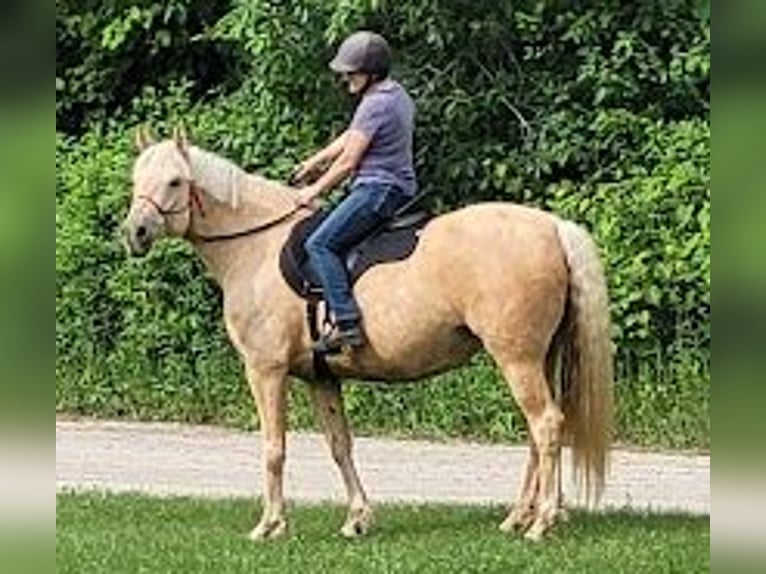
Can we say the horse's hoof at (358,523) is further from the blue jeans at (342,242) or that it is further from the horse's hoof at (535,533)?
the blue jeans at (342,242)

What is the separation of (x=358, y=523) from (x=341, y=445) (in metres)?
0.54

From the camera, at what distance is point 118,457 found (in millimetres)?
12297

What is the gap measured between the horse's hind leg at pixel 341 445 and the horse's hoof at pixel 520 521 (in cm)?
74

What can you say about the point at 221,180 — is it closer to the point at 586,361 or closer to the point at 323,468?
the point at 586,361

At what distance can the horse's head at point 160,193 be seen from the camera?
859cm

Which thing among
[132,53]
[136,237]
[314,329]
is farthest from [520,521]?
[132,53]

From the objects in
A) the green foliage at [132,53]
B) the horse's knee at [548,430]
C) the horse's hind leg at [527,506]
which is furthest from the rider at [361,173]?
the green foliage at [132,53]

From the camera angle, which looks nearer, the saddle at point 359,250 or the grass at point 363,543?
the grass at point 363,543

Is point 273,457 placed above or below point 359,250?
below

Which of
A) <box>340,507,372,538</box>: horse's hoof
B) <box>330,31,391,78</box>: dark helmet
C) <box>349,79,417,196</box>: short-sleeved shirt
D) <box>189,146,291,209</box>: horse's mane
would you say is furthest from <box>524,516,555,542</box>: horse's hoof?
<box>330,31,391,78</box>: dark helmet

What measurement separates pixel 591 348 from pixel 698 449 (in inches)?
159

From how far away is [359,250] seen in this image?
8508 mm
